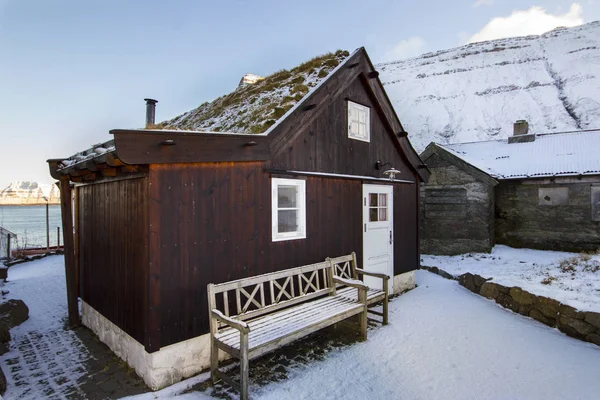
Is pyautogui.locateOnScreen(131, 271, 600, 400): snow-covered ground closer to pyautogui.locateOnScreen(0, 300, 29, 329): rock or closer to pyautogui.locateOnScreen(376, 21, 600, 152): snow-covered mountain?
pyautogui.locateOnScreen(0, 300, 29, 329): rock

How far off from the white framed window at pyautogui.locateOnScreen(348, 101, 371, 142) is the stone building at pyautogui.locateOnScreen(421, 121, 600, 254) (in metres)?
7.49

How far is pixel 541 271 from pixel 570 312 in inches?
136

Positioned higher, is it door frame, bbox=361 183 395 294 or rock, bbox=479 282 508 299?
door frame, bbox=361 183 395 294

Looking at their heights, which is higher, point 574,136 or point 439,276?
point 574,136

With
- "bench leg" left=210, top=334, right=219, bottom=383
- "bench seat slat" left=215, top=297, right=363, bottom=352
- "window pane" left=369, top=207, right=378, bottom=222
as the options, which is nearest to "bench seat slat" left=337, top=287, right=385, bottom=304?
"bench seat slat" left=215, top=297, right=363, bottom=352

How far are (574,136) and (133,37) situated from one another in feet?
63.1

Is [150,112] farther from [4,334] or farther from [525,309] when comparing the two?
[525,309]

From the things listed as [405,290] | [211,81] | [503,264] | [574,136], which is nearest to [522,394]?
[405,290]

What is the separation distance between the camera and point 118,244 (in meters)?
4.64

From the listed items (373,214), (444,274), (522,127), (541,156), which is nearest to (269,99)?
(373,214)

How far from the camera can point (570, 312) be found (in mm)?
5285

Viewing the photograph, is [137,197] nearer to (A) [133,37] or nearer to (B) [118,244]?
(B) [118,244]

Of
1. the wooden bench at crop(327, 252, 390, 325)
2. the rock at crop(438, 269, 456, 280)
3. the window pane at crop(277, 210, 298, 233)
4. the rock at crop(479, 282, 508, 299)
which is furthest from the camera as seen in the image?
the rock at crop(438, 269, 456, 280)

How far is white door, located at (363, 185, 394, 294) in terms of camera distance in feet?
23.0
